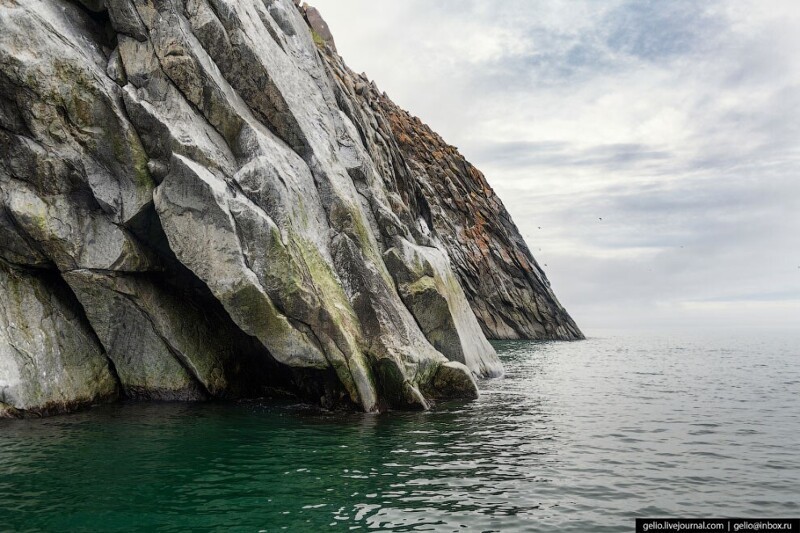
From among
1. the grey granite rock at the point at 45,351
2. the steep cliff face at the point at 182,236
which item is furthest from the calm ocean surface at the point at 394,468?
the steep cliff face at the point at 182,236

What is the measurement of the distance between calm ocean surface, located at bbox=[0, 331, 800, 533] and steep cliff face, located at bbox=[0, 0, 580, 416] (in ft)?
7.16

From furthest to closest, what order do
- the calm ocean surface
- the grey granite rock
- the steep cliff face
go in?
the steep cliff face < the grey granite rock < the calm ocean surface

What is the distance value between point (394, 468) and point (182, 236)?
12400 mm

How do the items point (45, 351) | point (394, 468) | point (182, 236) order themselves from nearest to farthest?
1. point (394, 468)
2. point (45, 351)
3. point (182, 236)

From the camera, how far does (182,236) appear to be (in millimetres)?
20953

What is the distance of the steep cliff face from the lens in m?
20.7

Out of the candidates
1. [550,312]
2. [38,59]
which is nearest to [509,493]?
[38,59]

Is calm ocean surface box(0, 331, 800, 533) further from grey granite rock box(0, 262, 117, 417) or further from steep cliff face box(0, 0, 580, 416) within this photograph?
steep cliff face box(0, 0, 580, 416)

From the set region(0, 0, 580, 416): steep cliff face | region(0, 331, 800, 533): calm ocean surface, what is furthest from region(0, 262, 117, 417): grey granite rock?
region(0, 331, 800, 533): calm ocean surface

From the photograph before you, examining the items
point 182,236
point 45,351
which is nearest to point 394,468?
point 182,236

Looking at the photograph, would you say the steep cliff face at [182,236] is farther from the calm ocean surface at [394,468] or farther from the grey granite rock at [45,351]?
the calm ocean surface at [394,468]

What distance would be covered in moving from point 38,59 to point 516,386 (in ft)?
92.6

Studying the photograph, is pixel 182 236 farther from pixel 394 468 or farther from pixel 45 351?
pixel 394 468

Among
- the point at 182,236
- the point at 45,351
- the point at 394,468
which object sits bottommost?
the point at 394,468
